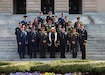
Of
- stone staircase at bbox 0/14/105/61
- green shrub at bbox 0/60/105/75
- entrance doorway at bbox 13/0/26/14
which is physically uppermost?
entrance doorway at bbox 13/0/26/14

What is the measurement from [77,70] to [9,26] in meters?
14.2

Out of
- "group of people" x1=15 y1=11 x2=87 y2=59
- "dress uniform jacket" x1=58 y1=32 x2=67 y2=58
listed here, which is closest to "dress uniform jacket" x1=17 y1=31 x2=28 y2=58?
"group of people" x1=15 y1=11 x2=87 y2=59

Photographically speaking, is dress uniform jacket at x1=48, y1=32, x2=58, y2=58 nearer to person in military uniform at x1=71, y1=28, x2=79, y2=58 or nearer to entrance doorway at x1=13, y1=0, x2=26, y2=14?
person in military uniform at x1=71, y1=28, x2=79, y2=58

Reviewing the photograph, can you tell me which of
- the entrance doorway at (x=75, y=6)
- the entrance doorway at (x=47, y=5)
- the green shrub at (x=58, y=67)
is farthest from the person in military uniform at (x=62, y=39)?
the entrance doorway at (x=75, y=6)

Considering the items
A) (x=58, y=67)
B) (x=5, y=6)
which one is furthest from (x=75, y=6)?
(x=58, y=67)

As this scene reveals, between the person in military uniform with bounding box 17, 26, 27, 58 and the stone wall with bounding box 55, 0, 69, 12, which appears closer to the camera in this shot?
the person in military uniform with bounding box 17, 26, 27, 58

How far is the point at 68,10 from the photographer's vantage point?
32688 millimetres

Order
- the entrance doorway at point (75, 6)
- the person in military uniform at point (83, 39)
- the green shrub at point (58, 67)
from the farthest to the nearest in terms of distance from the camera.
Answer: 1. the entrance doorway at point (75, 6)
2. the person in military uniform at point (83, 39)
3. the green shrub at point (58, 67)

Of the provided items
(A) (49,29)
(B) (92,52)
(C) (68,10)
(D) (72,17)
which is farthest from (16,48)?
(C) (68,10)

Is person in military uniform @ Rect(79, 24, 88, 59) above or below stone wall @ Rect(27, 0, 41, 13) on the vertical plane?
below

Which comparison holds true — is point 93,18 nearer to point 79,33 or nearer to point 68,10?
point 68,10

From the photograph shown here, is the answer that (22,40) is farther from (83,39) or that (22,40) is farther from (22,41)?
(83,39)

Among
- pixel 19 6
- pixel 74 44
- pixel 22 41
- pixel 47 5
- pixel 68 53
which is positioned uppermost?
pixel 47 5

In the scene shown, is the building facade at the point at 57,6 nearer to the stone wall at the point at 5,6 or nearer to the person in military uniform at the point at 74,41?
the stone wall at the point at 5,6
